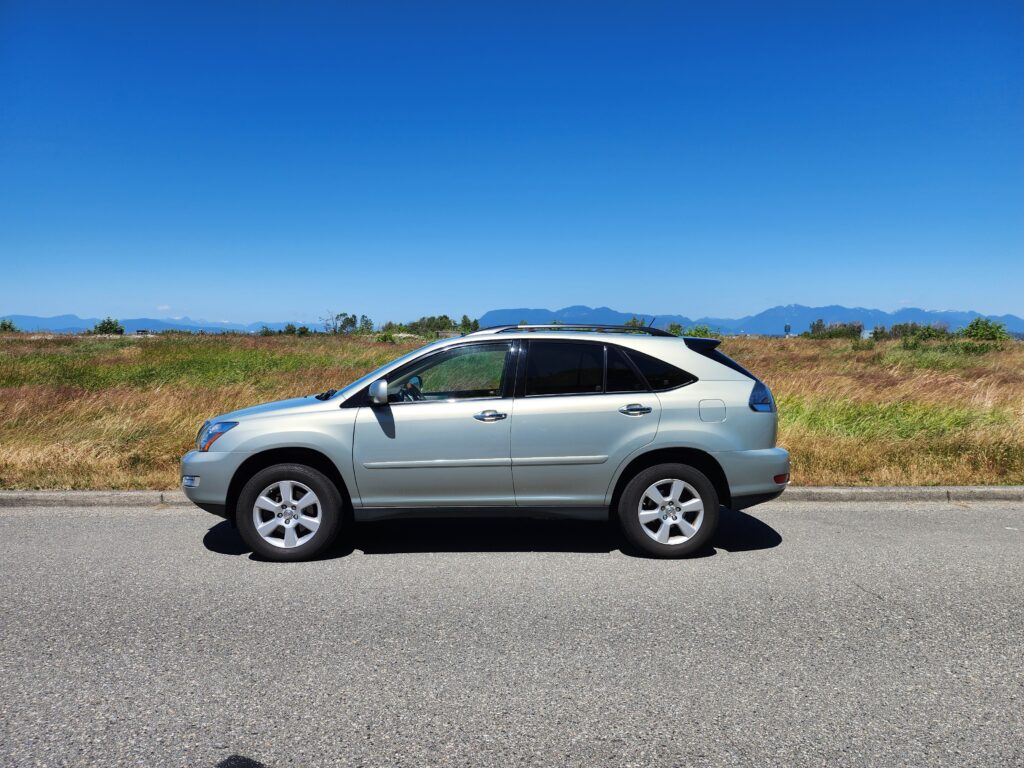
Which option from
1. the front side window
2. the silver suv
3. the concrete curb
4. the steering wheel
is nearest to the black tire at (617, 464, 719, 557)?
the silver suv

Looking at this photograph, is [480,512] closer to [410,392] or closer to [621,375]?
[410,392]

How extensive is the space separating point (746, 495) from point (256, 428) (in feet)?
12.4

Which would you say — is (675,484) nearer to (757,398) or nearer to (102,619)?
(757,398)

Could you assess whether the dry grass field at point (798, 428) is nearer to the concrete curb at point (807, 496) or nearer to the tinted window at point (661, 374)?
the concrete curb at point (807, 496)

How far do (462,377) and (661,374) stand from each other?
1602 millimetres

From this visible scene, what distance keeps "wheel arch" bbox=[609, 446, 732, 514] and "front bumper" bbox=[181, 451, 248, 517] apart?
287cm

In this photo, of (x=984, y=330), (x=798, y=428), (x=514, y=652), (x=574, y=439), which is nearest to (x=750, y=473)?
(x=574, y=439)

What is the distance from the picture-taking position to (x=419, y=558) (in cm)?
518

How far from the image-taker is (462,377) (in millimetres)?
5551

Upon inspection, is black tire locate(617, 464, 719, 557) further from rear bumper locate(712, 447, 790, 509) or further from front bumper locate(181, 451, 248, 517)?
front bumper locate(181, 451, 248, 517)

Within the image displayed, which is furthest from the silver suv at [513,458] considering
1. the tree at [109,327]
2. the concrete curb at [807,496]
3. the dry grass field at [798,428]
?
the tree at [109,327]

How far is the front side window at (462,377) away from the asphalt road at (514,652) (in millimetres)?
1244

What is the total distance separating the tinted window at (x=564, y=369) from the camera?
5242 millimetres

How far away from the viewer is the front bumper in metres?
5.13
